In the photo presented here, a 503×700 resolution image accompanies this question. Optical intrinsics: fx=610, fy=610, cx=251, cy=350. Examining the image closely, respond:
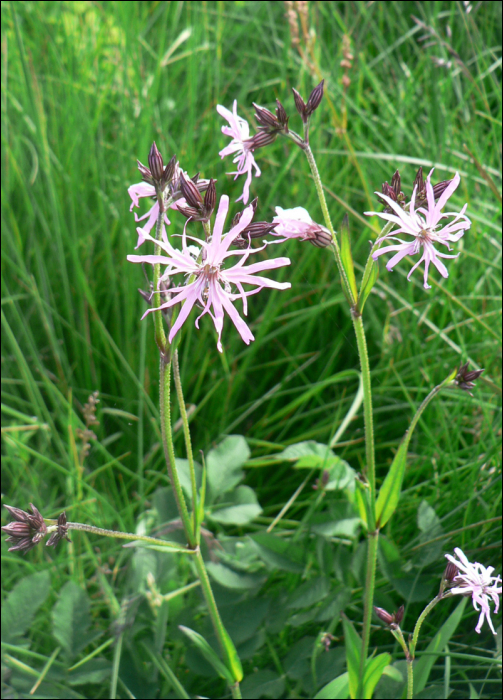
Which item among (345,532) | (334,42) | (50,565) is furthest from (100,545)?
(334,42)

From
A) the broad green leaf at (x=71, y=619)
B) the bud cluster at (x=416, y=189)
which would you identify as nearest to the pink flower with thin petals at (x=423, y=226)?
the bud cluster at (x=416, y=189)

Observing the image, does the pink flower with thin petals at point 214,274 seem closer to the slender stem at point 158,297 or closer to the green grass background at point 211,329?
the slender stem at point 158,297

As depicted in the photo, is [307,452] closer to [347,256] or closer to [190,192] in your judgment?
[347,256]

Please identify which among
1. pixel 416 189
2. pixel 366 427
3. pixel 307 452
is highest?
pixel 416 189

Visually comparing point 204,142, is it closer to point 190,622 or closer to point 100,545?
point 100,545

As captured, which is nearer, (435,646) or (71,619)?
(435,646)

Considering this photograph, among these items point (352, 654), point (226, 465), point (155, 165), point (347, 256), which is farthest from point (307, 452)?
point (155, 165)
